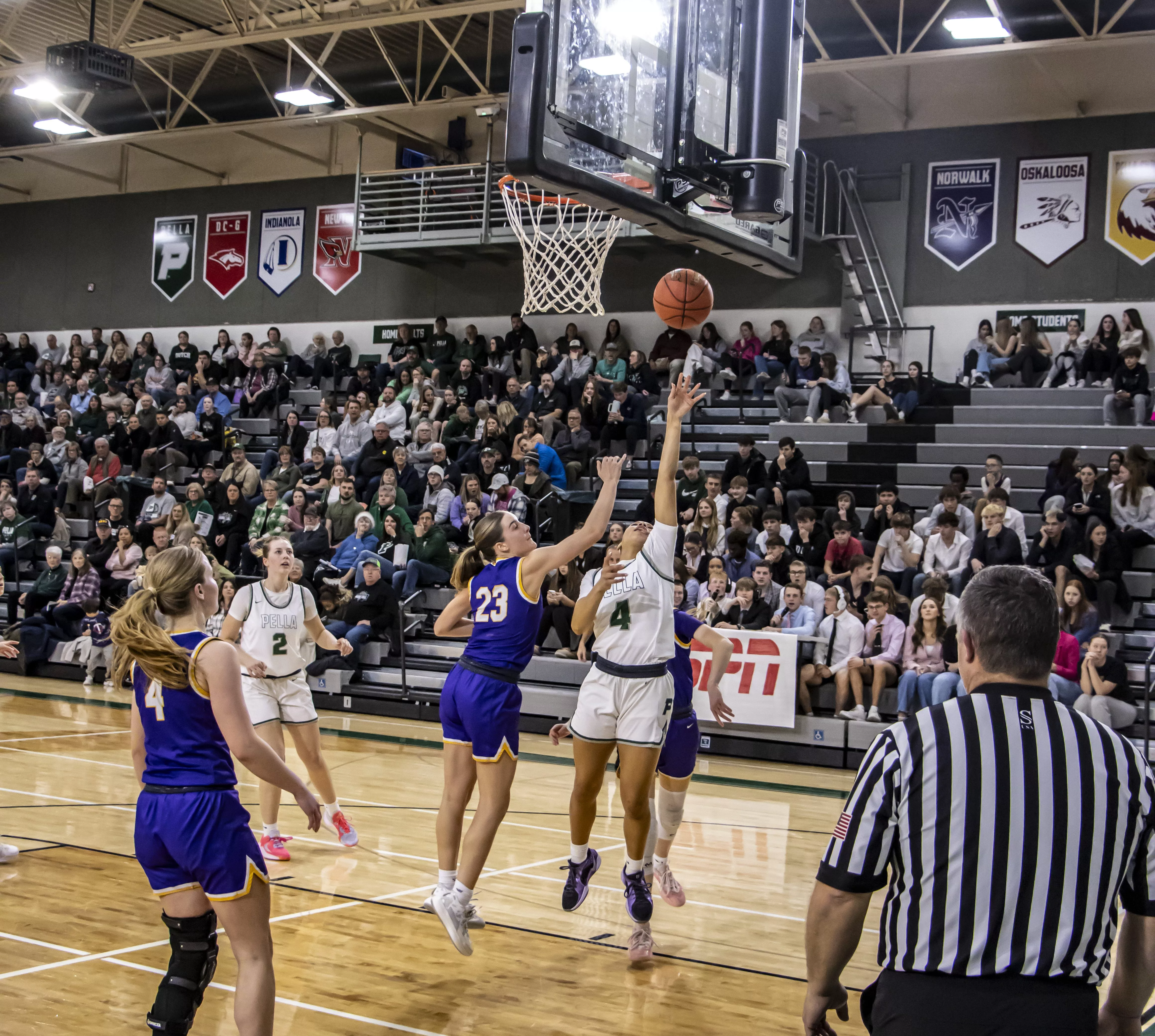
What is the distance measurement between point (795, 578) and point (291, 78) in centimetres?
1444

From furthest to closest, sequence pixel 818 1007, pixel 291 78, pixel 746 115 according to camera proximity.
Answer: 1. pixel 291 78
2. pixel 746 115
3. pixel 818 1007

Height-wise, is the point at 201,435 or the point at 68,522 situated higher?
the point at 201,435

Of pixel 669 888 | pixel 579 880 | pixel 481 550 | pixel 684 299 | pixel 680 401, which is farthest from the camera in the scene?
pixel 684 299

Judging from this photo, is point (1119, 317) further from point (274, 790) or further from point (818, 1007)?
point (818, 1007)

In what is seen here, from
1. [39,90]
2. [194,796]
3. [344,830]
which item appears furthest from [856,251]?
[194,796]

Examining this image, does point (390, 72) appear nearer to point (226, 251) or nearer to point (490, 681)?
point (226, 251)

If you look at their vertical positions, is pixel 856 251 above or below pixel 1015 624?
above

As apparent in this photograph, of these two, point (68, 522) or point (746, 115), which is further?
point (68, 522)

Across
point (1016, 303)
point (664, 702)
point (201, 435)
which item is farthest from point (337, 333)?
point (664, 702)

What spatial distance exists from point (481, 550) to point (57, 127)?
1815 centimetres

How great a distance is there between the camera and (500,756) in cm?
539

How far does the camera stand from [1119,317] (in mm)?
16938

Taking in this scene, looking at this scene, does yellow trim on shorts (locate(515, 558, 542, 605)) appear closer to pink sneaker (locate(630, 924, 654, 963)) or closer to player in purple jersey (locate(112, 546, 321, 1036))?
pink sneaker (locate(630, 924, 654, 963))

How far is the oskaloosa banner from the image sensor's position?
442 inches
